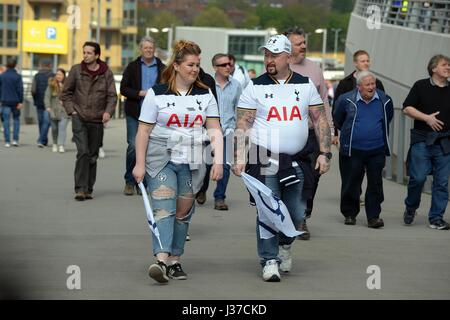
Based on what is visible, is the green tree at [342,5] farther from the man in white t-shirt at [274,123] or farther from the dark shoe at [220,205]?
the man in white t-shirt at [274,123]

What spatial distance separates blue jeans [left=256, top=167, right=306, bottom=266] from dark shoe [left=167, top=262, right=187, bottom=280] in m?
0.59

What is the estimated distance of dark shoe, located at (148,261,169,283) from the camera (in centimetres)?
893

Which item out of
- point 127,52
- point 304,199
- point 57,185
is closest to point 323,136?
point 304,199

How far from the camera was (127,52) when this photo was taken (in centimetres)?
13188

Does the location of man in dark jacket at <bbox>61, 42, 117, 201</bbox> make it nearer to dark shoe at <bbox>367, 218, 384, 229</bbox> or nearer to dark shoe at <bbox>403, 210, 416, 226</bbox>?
dark shoe at <bbox>367, 218, 384, 229</bbox>

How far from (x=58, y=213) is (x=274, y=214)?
4.90 metres

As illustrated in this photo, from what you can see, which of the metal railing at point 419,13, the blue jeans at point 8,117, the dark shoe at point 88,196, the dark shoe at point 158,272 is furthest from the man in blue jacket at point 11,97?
the dark shoe at point 158,272

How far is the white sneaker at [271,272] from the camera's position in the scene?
9.30 meters

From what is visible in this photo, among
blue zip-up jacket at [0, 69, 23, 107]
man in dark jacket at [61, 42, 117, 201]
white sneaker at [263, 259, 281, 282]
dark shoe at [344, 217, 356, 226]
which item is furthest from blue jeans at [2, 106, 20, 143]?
white sneaker at [263, 259, 281, 282]

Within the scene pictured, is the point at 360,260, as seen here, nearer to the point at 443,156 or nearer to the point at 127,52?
the point at 443,156

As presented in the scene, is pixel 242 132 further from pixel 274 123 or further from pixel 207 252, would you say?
pixel 207 252

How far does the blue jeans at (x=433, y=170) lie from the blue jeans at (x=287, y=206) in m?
3.39

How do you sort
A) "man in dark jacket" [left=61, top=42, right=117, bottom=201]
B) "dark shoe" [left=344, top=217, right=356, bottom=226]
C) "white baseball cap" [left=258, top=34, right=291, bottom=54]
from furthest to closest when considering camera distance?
1. "man in dark jacket" [left=61, top=42, right=117, bottom=201]
2. "dark shoe" [left=344, top=217, right=356, bottom=226]
3. "white baseball cap" [left=258, top=34, right=291, bottom=54]

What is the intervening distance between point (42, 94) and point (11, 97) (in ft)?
2.04
